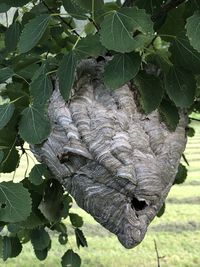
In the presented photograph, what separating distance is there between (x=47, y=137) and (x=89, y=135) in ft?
0.21

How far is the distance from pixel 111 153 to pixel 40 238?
2.51 ft

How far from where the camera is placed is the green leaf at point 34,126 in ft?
2.55

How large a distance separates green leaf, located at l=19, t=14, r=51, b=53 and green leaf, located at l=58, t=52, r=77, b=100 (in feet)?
0.16

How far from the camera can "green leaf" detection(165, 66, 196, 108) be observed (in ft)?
2.42

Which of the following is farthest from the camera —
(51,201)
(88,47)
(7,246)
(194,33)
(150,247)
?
(150,247)

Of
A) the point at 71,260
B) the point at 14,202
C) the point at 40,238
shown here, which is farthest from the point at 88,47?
the point at 71,260

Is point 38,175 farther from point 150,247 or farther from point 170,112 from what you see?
point 150,247

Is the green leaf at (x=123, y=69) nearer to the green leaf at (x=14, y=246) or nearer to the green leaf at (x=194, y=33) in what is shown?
the green leaf at (x=194, y=33)

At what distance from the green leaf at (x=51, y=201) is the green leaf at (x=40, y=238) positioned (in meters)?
0.30

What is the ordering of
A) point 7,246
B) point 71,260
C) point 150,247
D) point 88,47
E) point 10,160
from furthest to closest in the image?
point 150,247, point 71,260, point 7,246, point 10,160, point 88,47

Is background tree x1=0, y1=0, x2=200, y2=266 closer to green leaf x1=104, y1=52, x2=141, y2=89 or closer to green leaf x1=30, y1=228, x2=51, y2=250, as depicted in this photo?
green leaf x1=104, y1=52, x2=141, y2=89

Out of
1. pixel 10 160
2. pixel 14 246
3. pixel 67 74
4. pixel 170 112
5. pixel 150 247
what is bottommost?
pixel 150 247

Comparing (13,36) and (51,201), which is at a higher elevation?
(13,36)

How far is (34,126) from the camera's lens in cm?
79
